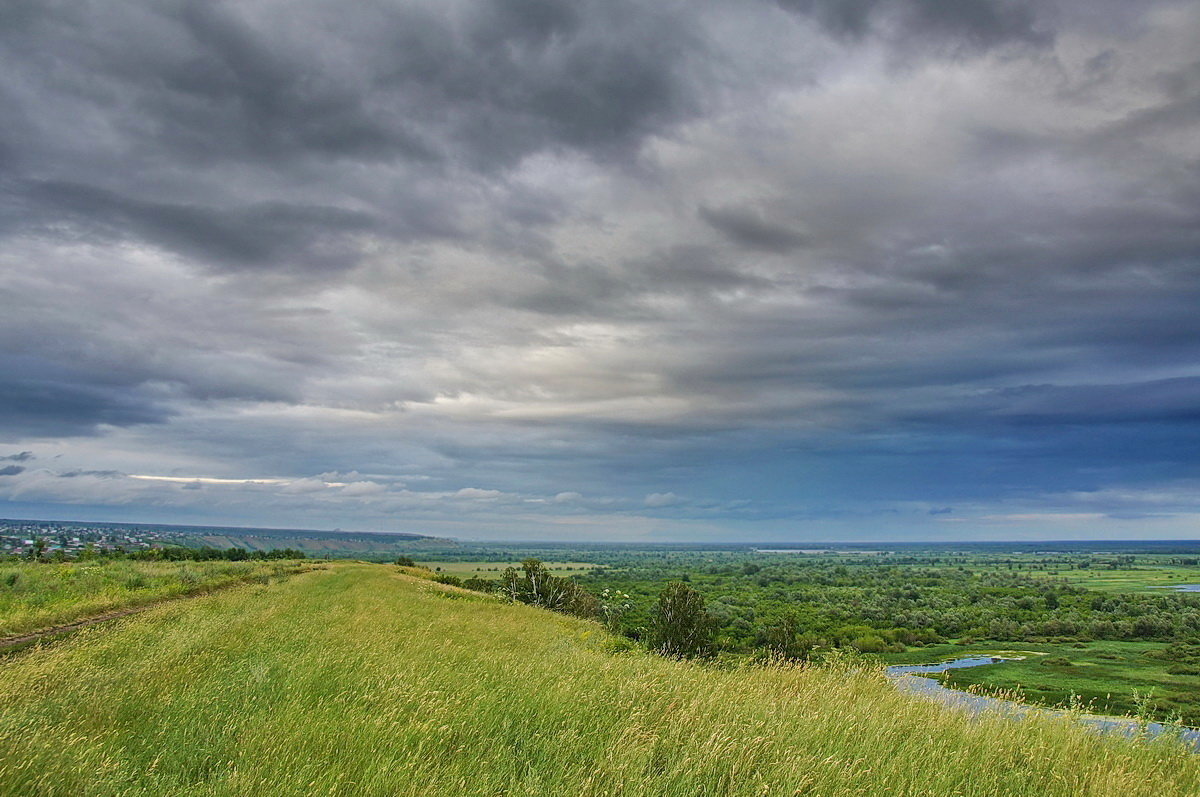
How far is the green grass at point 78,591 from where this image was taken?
2106cm

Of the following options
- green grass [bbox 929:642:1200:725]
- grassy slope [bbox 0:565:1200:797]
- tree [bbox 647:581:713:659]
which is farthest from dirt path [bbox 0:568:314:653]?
green grass [bbox 929:642:1200:725]

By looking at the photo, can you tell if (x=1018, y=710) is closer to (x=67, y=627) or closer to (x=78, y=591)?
(x=67, y=627)

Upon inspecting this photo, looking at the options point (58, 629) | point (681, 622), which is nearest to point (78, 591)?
point (58, 629)

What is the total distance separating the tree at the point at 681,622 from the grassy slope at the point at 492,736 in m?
36.9

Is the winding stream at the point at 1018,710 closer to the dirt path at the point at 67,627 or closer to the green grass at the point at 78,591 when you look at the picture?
the dirt path at the point at 67,627

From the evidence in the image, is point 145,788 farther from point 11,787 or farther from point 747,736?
point 747,736

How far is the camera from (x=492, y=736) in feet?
24.8

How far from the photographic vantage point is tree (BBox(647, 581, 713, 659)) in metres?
47.2

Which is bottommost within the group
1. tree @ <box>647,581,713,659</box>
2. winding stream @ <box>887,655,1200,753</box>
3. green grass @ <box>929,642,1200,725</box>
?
green grass @ <box>929,642,1200,725</box>

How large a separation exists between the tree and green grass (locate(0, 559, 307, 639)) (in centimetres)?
3135

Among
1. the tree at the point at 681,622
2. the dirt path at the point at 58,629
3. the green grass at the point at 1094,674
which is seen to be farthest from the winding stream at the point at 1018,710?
the green grass at the point at 1094,674

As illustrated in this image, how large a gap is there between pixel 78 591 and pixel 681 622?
3721cm

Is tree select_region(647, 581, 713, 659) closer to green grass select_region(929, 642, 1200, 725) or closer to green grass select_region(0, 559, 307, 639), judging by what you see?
green grass select_region(929, 642, 1200, 725)

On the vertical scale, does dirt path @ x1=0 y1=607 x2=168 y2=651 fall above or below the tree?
above
